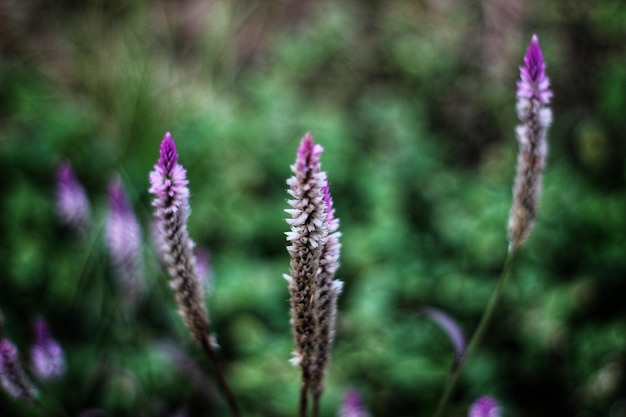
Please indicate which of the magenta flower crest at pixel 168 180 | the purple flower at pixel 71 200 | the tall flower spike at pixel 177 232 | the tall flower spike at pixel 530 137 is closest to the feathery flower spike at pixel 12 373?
the tall flower spike at pixel 177 232

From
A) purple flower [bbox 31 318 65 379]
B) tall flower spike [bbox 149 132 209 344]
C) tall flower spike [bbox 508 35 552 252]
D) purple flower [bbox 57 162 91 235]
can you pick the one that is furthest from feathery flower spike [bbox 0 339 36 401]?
tall flower spike [bbox 508 35 552 252]

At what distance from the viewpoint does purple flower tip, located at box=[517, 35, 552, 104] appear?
0.99m

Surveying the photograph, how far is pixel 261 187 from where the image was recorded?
2771 millimetres

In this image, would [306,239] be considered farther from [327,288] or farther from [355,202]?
[355,202]

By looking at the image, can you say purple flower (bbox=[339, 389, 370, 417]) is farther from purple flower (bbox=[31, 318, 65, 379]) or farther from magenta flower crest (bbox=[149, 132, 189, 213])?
purple flower (bbox=[31, 318, 65, 379])

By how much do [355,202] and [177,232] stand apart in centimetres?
176

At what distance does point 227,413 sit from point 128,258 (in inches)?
22.3

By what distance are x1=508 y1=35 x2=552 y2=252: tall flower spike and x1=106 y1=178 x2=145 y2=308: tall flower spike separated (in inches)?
33.8

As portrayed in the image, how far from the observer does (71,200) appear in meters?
1.60

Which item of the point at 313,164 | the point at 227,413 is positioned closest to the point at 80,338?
the point at 227,413

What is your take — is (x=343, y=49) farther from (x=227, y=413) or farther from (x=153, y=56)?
(x=227, y=413)

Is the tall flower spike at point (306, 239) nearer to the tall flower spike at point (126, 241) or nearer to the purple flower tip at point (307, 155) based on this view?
the purple flower tip at point (307, 155)

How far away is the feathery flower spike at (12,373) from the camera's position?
1.05 meters

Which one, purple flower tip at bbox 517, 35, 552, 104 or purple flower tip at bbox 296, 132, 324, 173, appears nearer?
purple flower tip at bbox 296, 132, 324, 173
